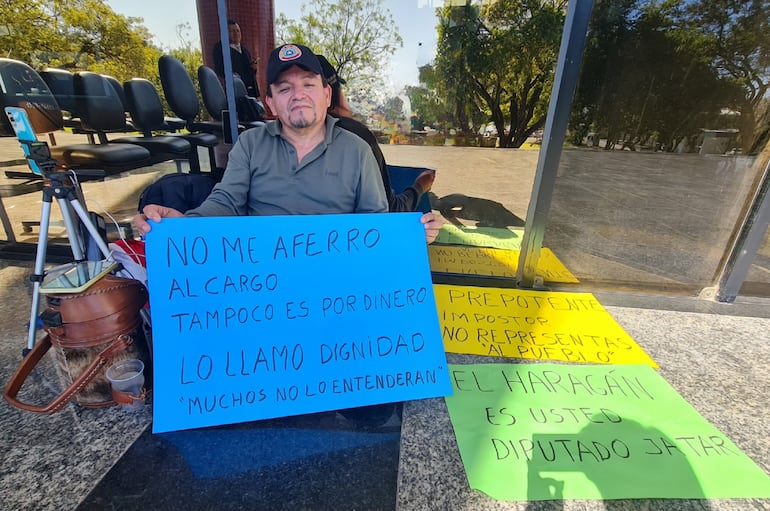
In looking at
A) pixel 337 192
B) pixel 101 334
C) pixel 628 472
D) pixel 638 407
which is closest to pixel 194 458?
pixel 101 334

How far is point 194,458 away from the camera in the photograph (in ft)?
4.19

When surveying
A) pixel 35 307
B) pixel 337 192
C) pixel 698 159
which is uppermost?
pixel 698 159

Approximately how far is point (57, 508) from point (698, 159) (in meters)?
3.87

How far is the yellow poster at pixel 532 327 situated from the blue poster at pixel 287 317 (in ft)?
1.76

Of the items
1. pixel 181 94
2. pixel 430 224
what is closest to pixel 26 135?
pixel 430 224

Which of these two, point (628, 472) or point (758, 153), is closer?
point (628, 472)

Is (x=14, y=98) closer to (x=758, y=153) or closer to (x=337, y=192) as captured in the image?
(x=337, y=192)

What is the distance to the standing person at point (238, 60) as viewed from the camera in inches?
92.0

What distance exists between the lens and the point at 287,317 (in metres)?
1.43

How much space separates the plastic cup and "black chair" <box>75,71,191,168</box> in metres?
2.55

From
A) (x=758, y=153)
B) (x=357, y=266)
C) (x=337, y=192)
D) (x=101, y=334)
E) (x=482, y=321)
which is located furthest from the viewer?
(x=758, y=153)

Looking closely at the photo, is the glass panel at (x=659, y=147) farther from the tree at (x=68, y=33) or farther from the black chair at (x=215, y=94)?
the tree at (x=68, y=33)

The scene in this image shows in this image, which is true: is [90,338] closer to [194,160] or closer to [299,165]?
[299,165]

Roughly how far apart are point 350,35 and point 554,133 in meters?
1.54
